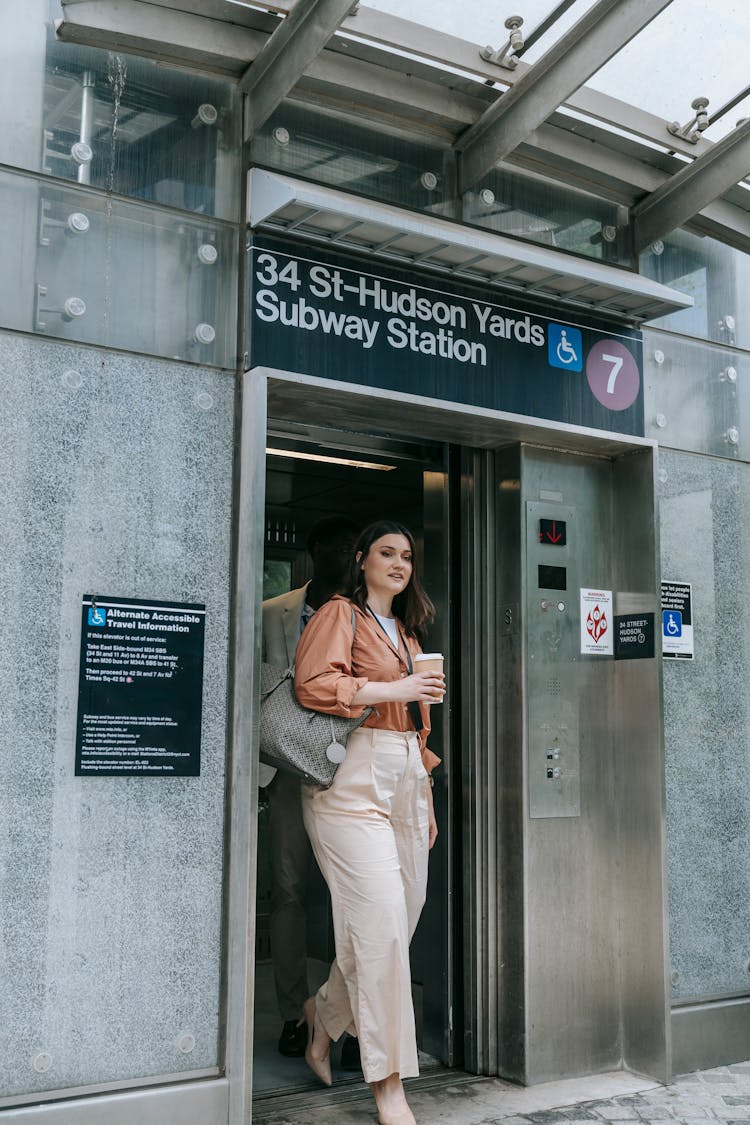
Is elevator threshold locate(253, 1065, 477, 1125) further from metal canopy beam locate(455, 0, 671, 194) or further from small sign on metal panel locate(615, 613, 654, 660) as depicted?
metal canopy beam locate(455, 0, 671, 194)

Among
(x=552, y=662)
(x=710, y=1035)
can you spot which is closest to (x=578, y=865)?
(x=552, y=662)

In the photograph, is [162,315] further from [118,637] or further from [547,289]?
[547,289]

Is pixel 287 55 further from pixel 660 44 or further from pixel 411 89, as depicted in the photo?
pixel 660 44

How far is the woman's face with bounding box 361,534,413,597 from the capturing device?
4562 millimetres

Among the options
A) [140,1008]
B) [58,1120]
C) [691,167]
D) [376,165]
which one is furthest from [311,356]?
[58,1120]

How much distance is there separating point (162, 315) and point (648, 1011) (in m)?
3.49

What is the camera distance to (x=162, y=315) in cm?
410

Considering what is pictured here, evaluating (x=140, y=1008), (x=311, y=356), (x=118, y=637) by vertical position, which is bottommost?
(x=140, y=1008)

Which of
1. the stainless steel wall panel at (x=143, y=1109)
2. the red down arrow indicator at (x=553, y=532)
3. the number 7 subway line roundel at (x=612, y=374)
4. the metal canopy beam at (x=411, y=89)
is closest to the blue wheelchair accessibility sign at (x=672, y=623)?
the red down arrow indicator at (x=553, y=532)

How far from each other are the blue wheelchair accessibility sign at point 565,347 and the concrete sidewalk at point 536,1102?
3.01m

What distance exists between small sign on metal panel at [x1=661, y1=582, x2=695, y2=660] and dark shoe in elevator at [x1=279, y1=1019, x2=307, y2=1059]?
2290mm

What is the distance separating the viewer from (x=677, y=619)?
541cm

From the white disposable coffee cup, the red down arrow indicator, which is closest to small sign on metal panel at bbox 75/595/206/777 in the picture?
the white disposable coffee cup

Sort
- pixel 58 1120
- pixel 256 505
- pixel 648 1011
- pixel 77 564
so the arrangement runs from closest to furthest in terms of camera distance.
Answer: pixel 58 1120 → pixel 77 564 → pixel 256 505 → pixel 648 1011
